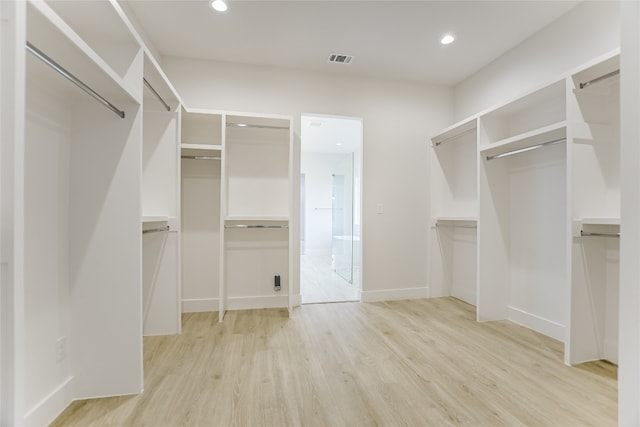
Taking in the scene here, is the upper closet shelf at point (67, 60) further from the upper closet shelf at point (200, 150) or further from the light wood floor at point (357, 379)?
the light wood floor at point (357, 379)

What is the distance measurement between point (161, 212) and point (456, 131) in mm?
3172

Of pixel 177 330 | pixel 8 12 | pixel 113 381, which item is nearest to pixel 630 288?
pixel 8 12

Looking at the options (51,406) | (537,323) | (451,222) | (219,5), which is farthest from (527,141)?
(51,406)

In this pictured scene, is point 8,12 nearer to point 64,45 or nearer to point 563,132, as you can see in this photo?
point 64,45

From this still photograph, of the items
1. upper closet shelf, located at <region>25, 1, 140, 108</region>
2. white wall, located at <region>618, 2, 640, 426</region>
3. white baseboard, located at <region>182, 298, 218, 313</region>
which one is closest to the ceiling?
upper closet shelf, located at <region>25, 1, 140, 108</region>

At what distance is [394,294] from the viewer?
3512 mm

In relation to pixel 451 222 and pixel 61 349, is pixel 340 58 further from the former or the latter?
pixel 61 349

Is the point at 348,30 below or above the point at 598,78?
above

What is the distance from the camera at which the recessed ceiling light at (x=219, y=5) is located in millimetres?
2244

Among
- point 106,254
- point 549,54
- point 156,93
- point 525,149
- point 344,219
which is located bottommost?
point 106,254

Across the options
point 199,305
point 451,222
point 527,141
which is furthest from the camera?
point 451,222

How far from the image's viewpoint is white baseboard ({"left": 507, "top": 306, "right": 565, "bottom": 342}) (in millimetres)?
2420

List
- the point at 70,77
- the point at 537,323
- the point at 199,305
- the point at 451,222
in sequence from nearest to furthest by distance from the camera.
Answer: the point at 70,77 < the point at 537,323 < the point at 199,305 < the point at 451,222

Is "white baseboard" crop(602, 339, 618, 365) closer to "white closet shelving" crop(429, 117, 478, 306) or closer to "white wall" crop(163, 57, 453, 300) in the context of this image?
"white closet shelving" crop(429, 117, 478, 306)
